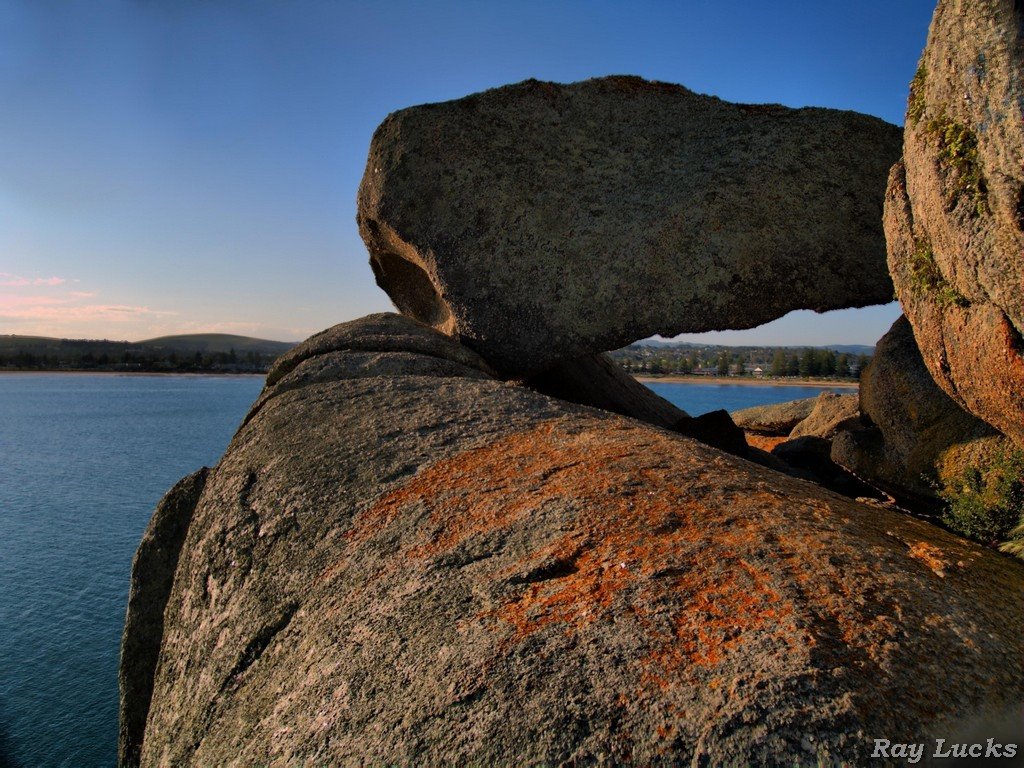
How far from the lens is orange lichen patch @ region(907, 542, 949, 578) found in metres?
4.78

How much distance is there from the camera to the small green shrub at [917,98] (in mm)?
6273

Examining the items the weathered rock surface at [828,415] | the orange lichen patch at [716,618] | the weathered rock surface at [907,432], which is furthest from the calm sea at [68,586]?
the weathered rock surface at [828,415]

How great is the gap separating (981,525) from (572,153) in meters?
7.38

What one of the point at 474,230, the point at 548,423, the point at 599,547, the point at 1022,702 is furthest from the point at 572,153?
the point at 1022,702

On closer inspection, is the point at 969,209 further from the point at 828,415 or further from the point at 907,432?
the point at 828,415

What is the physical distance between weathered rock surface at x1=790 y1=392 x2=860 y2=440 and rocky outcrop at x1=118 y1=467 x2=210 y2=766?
11.1m

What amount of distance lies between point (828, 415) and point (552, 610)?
41.5 ft

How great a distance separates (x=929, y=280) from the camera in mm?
6617

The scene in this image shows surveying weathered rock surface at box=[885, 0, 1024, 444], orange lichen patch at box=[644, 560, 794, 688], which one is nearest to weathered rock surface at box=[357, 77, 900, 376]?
weathered rock surface at box=[885, 0, 1024, 444]

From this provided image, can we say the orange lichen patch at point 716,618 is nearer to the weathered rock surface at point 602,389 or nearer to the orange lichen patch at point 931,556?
the orange lichen patch at point 931,556

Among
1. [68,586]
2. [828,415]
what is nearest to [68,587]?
[68,586]

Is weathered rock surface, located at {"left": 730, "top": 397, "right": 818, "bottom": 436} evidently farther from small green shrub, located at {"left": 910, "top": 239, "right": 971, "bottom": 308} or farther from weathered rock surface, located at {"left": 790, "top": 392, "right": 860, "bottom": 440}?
small green shrub, located at {"left": 910, "top": 239, "right": 971, "bottom": 308}

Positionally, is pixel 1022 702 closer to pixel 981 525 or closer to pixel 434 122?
pixel 981 525

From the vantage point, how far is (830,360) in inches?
3802
